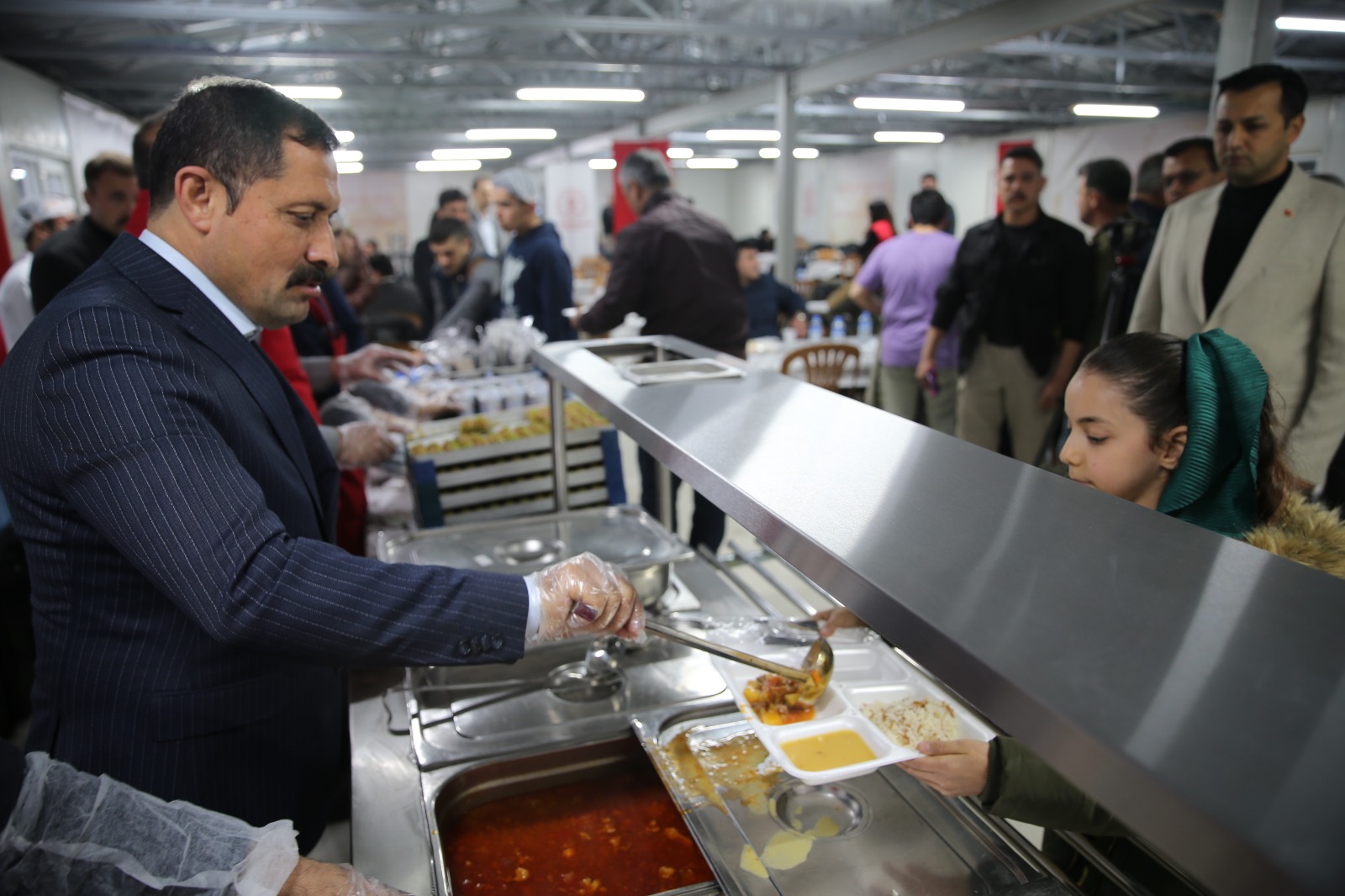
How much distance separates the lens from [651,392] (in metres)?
1.53

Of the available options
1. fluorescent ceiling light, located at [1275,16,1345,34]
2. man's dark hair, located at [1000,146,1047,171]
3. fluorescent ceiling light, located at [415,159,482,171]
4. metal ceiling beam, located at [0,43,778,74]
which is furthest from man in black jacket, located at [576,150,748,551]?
fluorescent ceiling light, located at [415,159,482,171]

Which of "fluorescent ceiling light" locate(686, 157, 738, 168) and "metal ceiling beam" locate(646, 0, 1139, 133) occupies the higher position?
"fluorescent ceiling light" locate(686, 157, 738, 168)

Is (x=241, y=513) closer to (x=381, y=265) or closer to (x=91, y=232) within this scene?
(x=91, y=232)

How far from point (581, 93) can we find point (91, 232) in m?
6.04

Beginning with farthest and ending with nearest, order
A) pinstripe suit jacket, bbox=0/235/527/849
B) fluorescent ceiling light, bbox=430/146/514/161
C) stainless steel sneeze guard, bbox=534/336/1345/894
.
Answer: fluorescent ceiling light, bbox=430/146/514/161
pinstripe suit jacket, bbox=0/235/527/849
stainless steel sneeze guard, bbox=534/336/1345/894

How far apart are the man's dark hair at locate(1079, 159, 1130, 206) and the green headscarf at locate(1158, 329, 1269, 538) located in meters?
2.92

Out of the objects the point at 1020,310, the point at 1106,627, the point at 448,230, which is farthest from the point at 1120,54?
the point at 1106,627

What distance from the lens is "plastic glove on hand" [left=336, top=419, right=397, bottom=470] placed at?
2.26 metres

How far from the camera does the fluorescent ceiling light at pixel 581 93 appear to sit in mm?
8391

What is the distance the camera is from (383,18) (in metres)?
6.36

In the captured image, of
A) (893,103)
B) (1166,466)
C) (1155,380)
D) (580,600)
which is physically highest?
(893,103)

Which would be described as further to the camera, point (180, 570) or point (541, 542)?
point (541, 542)

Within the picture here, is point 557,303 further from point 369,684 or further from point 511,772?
point 511,772

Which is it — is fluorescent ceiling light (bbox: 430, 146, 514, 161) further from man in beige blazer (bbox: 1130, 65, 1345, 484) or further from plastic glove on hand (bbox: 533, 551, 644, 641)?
plastic glove on hand (bbox: 533, 551, 644, 641)
